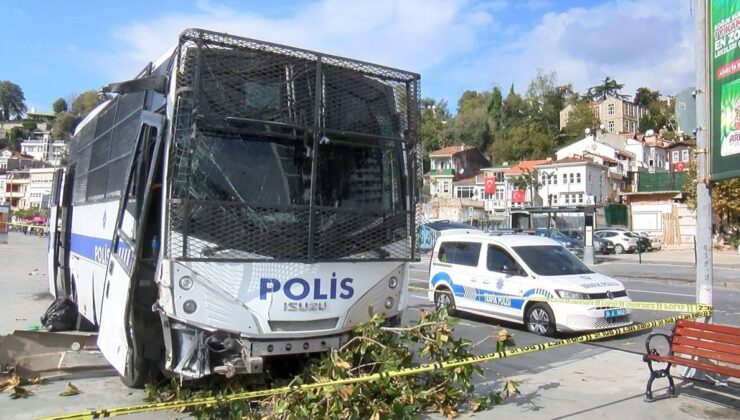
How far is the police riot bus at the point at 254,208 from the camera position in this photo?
5.00 metres

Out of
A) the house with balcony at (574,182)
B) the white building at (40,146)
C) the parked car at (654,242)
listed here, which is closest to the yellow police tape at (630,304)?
the parked car at (654,242)

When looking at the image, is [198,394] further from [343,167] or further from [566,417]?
[566,417]

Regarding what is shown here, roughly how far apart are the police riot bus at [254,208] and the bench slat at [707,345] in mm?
2909

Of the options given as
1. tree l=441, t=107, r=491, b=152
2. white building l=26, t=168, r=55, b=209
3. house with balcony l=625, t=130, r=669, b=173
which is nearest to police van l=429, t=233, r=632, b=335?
house with balcony l=625, t=130, r=669, b=173

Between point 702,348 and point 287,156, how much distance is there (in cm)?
446

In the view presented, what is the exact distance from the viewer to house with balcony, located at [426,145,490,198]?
99.8m

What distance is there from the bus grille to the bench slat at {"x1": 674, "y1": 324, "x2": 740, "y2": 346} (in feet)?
11.9

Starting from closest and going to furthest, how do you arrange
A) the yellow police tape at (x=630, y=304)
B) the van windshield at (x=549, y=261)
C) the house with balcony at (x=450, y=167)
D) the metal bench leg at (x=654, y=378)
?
the metal bench leg at (x=654, y=378)
the yellow police tape at (x=630, y=304)
the van windshield at (x=549, y=261)
the house with balcony at (x=450, y=167)

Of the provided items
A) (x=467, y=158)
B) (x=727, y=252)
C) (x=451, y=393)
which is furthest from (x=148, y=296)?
(x=467, y=158)

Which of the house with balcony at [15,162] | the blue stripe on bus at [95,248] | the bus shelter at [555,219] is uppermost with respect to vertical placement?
the house with balcony at [15,162]

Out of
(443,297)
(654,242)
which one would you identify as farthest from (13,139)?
(443,297)

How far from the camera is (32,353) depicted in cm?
693

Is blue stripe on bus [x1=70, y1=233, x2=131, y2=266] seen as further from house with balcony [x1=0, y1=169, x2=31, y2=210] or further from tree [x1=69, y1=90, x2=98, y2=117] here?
house with balcony [x1=0, y1=169, x2=31, y2=210]

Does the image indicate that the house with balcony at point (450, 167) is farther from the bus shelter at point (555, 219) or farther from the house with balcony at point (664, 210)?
the bus shelter at point (555, 219)
